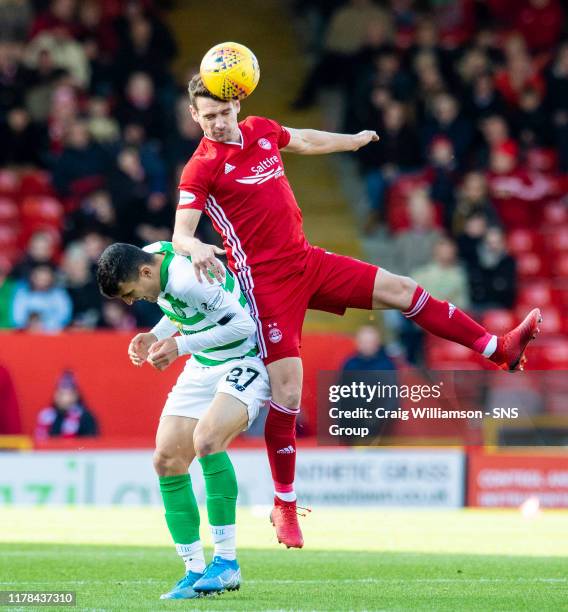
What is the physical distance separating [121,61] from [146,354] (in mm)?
11335

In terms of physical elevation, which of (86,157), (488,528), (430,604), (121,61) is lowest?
(488,528)

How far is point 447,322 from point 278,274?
1104 mm

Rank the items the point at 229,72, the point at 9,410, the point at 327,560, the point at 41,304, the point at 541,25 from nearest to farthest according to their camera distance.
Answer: the point at 229,72
the point at 327,560
the point at 9,410
the point at 41,304
the point at 541,25

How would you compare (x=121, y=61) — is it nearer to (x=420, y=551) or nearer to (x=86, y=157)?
(x=86, y=157)

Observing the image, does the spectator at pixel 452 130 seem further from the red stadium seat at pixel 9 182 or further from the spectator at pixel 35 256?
the spectator at pixel 35 256

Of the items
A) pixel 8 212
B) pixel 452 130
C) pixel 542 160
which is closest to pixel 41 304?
pixel 8 212

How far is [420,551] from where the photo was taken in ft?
36.6

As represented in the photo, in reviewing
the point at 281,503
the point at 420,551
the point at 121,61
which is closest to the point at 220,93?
the point at 281,503

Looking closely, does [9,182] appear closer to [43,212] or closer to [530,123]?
[43,212]

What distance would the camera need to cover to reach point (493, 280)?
17406 millimetres

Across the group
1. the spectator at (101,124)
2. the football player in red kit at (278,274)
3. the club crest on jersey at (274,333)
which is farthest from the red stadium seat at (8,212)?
the club crest on jersey at (274,333)

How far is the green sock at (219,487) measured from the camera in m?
8.29

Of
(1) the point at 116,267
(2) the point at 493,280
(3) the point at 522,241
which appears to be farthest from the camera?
(3) the point at 522,241

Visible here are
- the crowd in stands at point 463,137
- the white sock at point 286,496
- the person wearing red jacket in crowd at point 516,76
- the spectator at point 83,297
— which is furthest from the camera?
the person wearing red jacket in crowd at point 516,76
